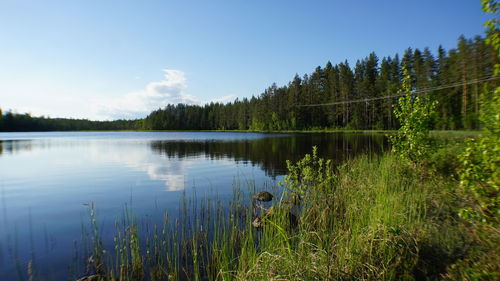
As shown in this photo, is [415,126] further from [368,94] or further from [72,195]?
[368,94]

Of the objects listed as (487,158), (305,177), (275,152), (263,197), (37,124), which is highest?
(37,124)

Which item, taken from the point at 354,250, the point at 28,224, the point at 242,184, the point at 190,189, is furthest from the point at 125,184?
the point at 354,250

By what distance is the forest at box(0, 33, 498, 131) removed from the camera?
1779 inches

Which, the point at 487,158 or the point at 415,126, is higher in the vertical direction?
the point at 415,126

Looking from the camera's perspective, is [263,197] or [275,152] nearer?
[263,197]

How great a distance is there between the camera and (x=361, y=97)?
79625mm

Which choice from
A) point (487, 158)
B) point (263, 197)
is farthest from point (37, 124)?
point (487, 158)

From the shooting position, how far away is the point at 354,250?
14.9 feet

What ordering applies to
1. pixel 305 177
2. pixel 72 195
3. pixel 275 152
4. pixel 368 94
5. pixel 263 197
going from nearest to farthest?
pixel 305 177 → pixel 263 197 → pixel 72 195 → pixel 275 152 → pixel 368 94

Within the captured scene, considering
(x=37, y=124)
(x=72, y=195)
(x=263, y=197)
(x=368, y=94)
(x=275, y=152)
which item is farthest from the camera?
(x=37, y=124)

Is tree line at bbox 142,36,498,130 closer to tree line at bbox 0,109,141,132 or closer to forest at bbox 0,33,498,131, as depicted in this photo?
forest at bbox 0,33,498,131

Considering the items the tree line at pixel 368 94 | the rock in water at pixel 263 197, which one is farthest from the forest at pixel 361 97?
the rock in water at pixel 263 197

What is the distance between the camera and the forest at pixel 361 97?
4519cm

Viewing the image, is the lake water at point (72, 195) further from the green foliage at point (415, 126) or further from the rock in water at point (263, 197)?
the green foliage at point (415, 126)
